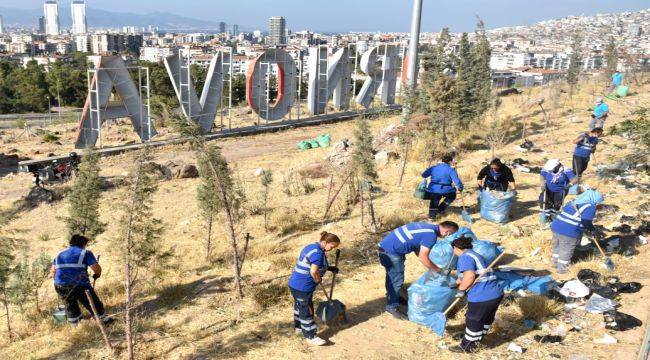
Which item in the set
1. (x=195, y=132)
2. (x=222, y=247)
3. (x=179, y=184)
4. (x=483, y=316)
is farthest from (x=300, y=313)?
(x=179, y=184)

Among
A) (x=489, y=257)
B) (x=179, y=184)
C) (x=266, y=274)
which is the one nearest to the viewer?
(x=489, y=257)

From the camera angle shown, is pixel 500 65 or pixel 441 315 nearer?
pixel 441 315

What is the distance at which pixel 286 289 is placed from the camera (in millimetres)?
7848

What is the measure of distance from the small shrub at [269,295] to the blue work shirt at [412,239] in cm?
203

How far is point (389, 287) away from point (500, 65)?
147355 millimetres

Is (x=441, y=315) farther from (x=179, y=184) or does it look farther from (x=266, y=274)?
(x=179, y=184)

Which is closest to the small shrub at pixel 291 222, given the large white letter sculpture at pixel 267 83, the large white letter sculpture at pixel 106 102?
the large white letter sculpture at pixel 106 102

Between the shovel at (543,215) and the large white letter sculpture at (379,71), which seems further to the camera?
the large white letter sculpture at (379,71)

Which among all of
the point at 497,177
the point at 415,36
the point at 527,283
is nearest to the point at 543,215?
the point at 497,177

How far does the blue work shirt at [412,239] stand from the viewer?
6.30 metres

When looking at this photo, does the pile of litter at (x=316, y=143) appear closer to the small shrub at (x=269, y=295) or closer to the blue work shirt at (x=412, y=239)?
the small shrub at (x=269, y=295)

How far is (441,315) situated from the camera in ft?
20.6

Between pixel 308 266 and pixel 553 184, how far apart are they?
580 centimetres

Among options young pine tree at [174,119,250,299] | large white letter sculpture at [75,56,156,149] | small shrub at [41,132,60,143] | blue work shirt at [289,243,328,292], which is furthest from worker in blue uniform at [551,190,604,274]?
small shrub at [41,132,60,143]
